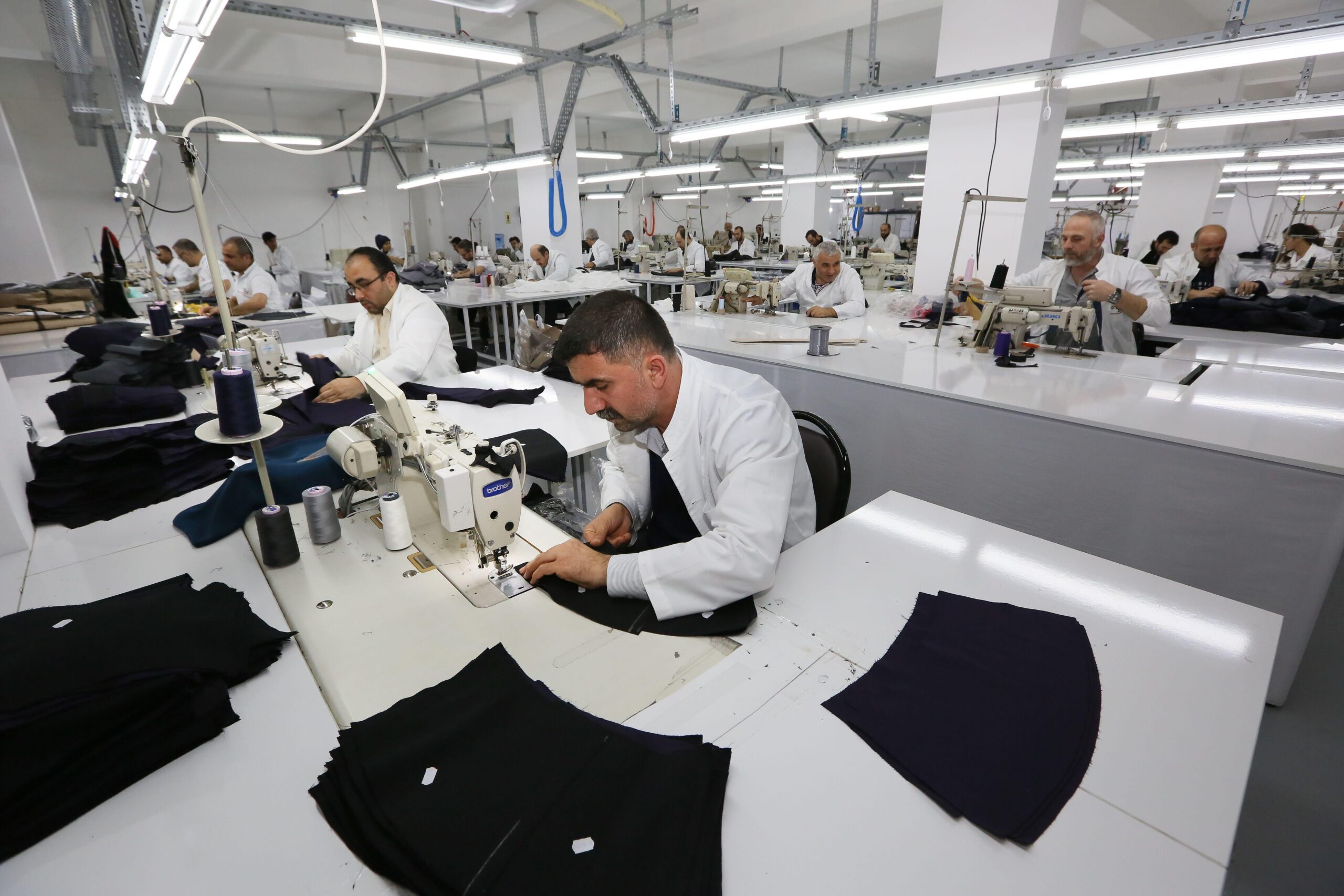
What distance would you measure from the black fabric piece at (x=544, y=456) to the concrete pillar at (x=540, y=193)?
333 inches

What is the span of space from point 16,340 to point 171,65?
317cm

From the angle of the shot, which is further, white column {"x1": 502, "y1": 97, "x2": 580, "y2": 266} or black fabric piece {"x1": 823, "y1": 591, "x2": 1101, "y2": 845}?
white column {"x1": 502, "y1": 97, "x2": 580, "y2": 266}

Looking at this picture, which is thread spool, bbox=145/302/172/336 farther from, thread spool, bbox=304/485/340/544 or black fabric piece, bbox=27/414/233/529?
thread spool, bbox=304/485/340/544

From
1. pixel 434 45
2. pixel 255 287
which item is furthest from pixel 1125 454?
pixel 255 287

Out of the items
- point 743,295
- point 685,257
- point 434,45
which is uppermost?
point 434,45

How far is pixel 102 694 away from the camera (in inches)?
39.9

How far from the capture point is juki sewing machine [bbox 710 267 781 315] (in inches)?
229

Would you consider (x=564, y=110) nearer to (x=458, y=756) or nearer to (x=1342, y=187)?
(x=458, y=756)

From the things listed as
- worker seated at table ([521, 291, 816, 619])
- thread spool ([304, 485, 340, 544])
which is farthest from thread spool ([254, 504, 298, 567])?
worker seated at table ([521, 291, 816, 619])

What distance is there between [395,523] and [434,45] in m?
4.11

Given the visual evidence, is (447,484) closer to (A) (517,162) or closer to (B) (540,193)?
(A) (517,162)

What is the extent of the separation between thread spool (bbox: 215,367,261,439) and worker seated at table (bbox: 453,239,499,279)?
7.50 meters

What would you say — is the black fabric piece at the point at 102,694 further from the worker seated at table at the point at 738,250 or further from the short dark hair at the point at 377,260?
the worker seated at table at the point at 738,250

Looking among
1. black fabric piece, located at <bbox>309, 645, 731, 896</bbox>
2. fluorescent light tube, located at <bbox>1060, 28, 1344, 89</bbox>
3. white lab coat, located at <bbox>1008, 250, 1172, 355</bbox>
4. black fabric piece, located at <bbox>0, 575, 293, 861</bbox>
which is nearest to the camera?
black fabric piece, located at <bbox>309, 645, 731, 896</bbox>
